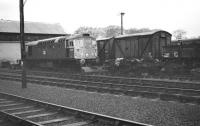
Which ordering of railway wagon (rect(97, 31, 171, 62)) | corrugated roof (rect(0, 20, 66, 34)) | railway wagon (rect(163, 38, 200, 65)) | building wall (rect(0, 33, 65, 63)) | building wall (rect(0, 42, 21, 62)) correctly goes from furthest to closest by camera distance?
corrugated roof (rect(0, 20, 66, 34))
building wall (rect(0, 33, 65, 63))
building wall (rect(0, 42, 21, 62))
railway wagon (rect(97, 31, 171, 62))
railway wagon (rect(163, 38, 200, 65))

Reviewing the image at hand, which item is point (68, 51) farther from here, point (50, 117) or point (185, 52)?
point (50, 117)

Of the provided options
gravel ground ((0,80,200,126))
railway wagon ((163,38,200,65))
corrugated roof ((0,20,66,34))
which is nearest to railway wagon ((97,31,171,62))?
railway wagon ((163,38,200,65))

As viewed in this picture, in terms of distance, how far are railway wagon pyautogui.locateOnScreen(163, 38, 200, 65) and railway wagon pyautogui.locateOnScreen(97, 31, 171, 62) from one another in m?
1.65

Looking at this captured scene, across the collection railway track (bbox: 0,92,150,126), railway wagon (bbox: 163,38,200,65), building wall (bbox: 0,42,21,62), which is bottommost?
railway track (bbox: 0,92,150,126)

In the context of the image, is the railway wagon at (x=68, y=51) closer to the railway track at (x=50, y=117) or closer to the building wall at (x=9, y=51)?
the railway track at (x=50, y=117)

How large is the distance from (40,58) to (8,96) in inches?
665

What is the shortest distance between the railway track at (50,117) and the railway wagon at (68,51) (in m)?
13.7

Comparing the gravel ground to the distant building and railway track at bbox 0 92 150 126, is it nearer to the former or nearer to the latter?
railway track at bbox 0 92 150 126

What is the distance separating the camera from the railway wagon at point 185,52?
19219 millimetres

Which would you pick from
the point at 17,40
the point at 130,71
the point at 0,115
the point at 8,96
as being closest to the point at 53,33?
the point at 17,40

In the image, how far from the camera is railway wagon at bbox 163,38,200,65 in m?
19.2

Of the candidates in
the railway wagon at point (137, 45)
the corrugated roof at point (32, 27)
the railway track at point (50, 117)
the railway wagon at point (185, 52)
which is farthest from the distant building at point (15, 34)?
the railway track at point (50, 117)

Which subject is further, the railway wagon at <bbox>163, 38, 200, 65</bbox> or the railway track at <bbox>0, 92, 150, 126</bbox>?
the railway wagon at <bbox>163, 38, 200, 65</bbox>

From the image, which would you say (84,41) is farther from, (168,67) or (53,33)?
(53,33)
